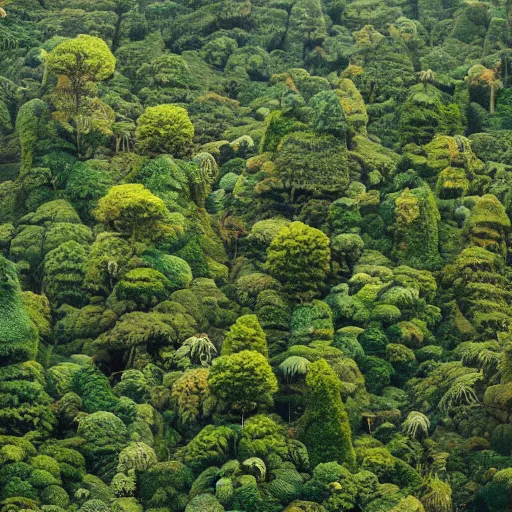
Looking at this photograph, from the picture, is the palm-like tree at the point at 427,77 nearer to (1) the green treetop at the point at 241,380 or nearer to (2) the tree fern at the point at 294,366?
(2) the tree fern at the point at 294,366

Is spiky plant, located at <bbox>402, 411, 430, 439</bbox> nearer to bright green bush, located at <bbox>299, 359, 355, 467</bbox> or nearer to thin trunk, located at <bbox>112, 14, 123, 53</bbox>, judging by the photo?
bright green bush, located at <bbox>299, 359, 355, 467</bbox>

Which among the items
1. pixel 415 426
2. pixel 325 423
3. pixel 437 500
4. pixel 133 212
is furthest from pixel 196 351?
pixel 437 500

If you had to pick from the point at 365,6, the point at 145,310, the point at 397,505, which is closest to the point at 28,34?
the point at 365,6

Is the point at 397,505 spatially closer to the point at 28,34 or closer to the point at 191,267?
the point at 191,267

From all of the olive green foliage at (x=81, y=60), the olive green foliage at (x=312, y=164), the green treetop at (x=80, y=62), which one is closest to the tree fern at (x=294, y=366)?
the olive green foliage at (x=312, y=164)

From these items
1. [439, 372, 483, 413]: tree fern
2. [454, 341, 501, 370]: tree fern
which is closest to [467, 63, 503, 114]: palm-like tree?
[454, 341, 501, 370]: tree fern

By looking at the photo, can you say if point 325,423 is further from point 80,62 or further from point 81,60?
point 81,60
